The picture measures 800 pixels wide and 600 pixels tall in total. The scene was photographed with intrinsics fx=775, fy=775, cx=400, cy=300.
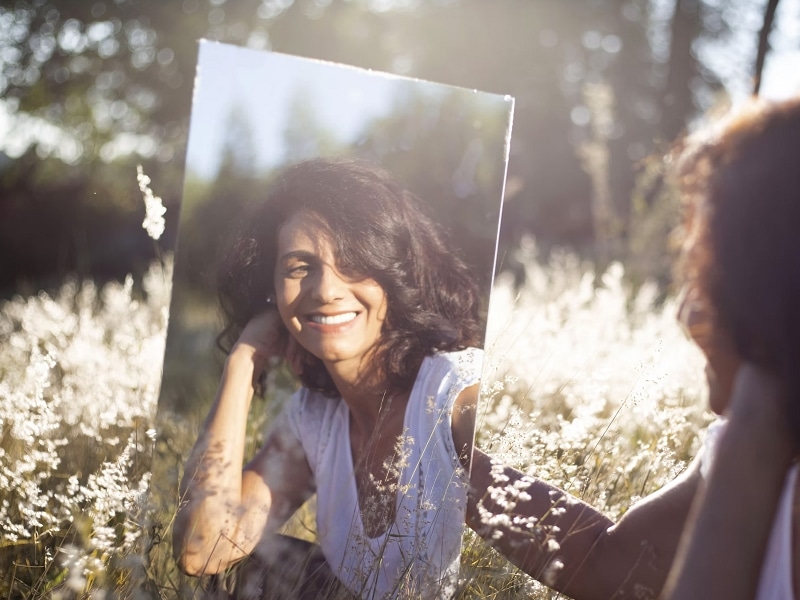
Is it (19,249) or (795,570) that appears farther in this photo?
(19,249)

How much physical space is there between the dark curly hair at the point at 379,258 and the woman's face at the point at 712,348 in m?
0.55

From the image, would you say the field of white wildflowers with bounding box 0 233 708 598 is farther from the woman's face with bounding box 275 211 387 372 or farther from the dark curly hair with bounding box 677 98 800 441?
the dark curly hair with bounding box 677 98 800 441

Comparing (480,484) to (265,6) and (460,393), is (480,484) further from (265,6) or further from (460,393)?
(265,6)

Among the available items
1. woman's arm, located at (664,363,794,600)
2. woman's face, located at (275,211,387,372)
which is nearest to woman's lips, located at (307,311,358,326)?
woman's face, located at (275,211,387,372)

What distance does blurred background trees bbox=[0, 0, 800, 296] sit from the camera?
24.3ft

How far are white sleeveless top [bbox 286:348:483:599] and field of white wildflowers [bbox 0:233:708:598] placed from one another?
0.35 feet

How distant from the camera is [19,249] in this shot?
985 cm

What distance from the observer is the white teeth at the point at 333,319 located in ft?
6.12

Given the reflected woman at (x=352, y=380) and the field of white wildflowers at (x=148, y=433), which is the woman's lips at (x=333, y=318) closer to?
the reflected woman at (x=352, y=380)

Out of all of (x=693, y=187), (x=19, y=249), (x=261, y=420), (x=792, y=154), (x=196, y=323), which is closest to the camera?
(x=792, y=154)

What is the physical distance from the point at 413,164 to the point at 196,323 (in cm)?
67

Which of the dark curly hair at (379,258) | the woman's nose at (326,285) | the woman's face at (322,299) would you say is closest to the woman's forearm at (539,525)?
the dark curly hair at (379,258)

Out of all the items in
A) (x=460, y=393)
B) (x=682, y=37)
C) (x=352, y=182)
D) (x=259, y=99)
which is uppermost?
(x=682, y=37)

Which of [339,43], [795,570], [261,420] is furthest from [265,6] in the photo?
[795,570]
